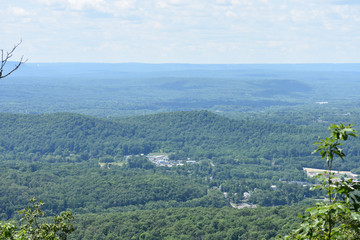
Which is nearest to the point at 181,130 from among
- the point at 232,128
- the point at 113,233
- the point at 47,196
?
the point at 232,128

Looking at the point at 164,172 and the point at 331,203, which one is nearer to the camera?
the point at 331,203

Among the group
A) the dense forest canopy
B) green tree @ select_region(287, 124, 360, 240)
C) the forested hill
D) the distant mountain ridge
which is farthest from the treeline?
the distant mountain ridge

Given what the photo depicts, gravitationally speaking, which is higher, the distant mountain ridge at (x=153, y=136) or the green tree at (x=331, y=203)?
the green tree at (x=331, y=203)

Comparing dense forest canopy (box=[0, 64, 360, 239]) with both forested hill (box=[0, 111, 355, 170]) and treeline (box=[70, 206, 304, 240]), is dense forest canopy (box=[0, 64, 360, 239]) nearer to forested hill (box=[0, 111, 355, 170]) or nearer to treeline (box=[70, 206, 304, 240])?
treeline (box=[70, 206, 304, 240])

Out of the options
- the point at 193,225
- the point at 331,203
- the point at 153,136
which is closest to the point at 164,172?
the point at 153,136

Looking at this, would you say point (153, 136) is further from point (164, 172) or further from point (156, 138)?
point (164, 172)

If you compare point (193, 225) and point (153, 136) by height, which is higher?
point (193, 225)

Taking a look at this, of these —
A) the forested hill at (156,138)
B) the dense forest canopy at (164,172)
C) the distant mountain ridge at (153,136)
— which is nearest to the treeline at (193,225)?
the dense forest canopy at (164,172)

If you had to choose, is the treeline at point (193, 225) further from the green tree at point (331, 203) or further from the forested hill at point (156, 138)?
the forested hill at point (156, 138)

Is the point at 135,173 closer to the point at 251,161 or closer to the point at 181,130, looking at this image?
the point at 251,161
